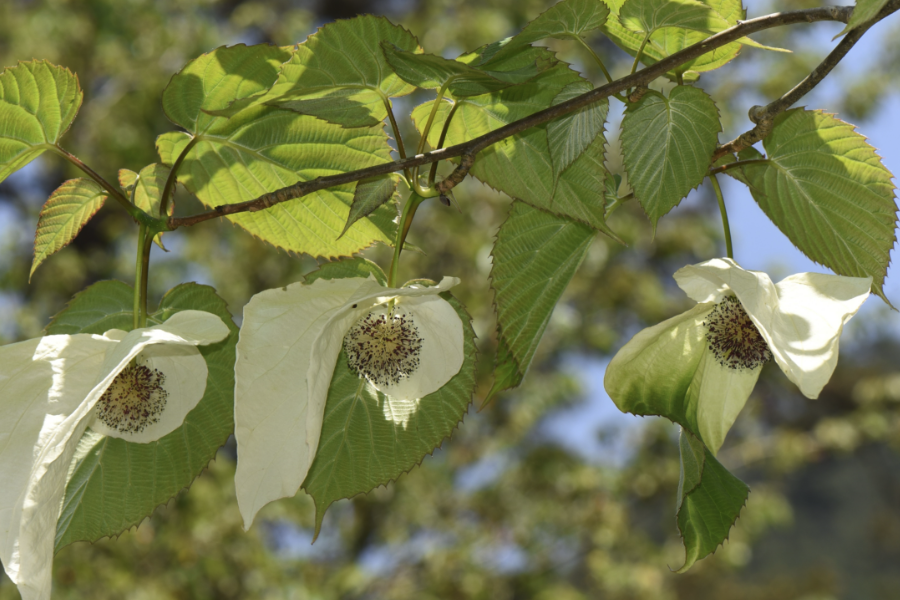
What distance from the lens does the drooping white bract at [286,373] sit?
0.34m

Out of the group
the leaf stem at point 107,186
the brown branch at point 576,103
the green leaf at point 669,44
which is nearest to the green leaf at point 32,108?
the leaf stem at point 107,186

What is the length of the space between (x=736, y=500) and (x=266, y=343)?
0.26m

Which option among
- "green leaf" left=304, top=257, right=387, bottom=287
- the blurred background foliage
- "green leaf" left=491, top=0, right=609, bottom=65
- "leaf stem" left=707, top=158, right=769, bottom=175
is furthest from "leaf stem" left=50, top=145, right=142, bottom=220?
the blurred background foliage

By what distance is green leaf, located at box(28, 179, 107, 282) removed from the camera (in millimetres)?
451

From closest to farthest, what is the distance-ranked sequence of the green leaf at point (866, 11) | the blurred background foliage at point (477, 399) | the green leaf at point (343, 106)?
the green leaf at point (866, 11)
the green leaf at point (343, 106)
the blurred background foliage at point (477, 399)

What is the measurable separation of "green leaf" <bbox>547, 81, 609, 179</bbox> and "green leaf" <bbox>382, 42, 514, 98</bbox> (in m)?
0.04

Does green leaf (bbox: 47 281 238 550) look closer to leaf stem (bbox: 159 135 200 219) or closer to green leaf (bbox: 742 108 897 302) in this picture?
leaf stem (bbox: 159 135 200 219)

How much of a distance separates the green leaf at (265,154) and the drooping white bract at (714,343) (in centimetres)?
17

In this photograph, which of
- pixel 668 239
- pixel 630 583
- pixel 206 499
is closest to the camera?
pixel 206 499

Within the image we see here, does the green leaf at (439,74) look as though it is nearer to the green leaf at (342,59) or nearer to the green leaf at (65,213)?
the green leaf at (342,59)

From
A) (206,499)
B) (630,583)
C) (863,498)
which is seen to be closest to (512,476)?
(630,583)

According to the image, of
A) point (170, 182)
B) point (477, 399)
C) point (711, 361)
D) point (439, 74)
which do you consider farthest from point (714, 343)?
point (477, 399)

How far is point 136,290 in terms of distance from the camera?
16.5 inches

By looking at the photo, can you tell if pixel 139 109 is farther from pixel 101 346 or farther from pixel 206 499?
pixel 101 346
